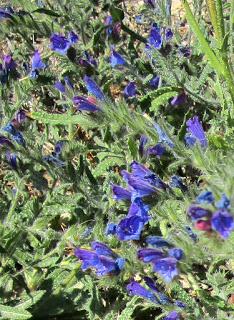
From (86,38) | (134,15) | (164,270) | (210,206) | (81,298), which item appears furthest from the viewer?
(134,15)

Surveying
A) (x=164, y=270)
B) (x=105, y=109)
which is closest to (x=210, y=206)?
(x=164, y=270)

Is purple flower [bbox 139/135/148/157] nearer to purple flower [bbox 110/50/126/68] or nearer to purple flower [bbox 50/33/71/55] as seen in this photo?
purple flower [bbox 110/50/126/68]

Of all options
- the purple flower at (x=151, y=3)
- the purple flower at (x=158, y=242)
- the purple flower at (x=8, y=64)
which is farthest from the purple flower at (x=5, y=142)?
the purple flower at (x=151, y=3)

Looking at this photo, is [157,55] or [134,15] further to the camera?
[134,15]

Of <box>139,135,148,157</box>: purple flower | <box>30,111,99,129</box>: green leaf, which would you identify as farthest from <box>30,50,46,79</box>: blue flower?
<box>139,135,148,157</box>: purple flower

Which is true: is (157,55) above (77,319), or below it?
above

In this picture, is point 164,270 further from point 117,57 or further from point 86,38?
point 86,38

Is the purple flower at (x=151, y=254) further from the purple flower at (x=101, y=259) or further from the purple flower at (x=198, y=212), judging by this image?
the purple flower at (x=198, y=212)
